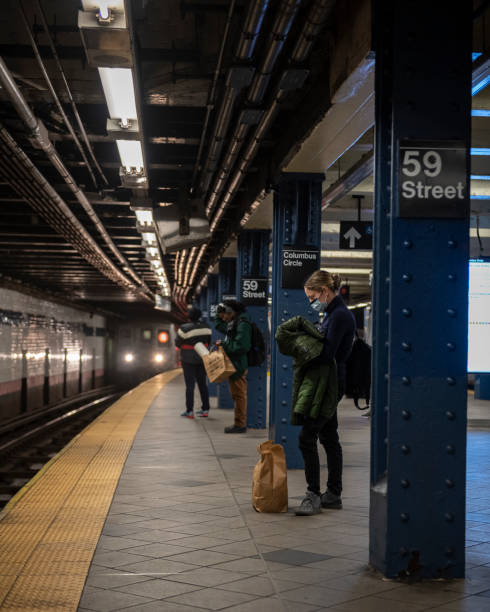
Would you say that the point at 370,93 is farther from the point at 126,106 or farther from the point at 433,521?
the point at 433,521

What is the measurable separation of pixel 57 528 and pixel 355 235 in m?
6.98

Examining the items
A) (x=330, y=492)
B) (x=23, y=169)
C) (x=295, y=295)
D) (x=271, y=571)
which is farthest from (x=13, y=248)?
(x=271, y=571)

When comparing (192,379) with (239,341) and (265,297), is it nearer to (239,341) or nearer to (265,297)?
(265,297)

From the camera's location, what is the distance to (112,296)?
110 feet

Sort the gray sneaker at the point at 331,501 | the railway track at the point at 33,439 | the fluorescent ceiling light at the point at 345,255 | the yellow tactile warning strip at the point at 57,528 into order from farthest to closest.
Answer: the fluorescent ceiling light at the point at 345,255 < the railway track at the point at 33,439 < the gray sneaker at the point at 331,501 < the yellow tactile warning strip at the point at 57,528

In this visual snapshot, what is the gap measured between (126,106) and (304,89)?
6.07ft

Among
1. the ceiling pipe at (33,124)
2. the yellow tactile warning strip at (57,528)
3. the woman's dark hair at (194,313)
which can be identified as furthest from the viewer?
the woman's dark hair at (194,313)

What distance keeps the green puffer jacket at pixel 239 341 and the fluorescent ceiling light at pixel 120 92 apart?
4.70 meters

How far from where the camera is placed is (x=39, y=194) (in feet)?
33.8

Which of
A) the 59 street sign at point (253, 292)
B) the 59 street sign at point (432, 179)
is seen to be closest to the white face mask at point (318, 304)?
the 59 street sign at point (432, 179)

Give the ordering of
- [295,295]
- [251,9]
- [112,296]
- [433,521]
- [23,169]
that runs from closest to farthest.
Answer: [433,521] → [251,9] → [295,295] → [23,169] → [112,296]

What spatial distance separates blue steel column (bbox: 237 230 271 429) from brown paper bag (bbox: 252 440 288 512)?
249 inches

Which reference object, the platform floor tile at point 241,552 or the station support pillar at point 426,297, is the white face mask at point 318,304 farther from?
the station support pillar at point 426,297

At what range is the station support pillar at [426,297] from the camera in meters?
4.05
